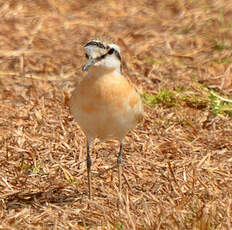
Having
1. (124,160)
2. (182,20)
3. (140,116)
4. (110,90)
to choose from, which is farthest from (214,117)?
(182,20)

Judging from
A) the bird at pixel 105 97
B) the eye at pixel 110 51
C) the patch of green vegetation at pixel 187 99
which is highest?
the eye at pixel 110 51

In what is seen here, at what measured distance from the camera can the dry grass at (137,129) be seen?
4434 mm

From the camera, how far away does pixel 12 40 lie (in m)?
8.15

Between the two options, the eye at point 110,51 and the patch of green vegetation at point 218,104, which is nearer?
the eye at point 110,51

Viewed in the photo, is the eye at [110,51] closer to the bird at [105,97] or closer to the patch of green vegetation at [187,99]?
the bird at [105,97]

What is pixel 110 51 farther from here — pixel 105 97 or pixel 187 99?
pixel 187 99

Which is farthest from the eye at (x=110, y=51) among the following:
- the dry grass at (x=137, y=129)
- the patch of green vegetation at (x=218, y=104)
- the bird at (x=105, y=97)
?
the patch of green vegetation at (x=218, y=104)

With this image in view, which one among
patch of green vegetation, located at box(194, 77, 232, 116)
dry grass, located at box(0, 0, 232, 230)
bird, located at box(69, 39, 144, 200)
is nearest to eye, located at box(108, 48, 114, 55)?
bird, located at box(69, 39, 144, 200)

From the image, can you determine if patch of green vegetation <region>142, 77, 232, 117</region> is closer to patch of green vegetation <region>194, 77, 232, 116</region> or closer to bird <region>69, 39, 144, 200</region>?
patch of green vegetation <region>194, 77, 232, 116</region>

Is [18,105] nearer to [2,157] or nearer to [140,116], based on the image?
[2,157]

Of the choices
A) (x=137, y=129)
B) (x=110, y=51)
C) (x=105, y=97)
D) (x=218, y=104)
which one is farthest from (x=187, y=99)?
(x=110, y=51)

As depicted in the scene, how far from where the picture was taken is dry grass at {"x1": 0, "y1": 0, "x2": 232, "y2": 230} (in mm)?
4434

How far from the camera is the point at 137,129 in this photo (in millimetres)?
6160

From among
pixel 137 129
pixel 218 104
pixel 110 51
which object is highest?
pixel 110 51
